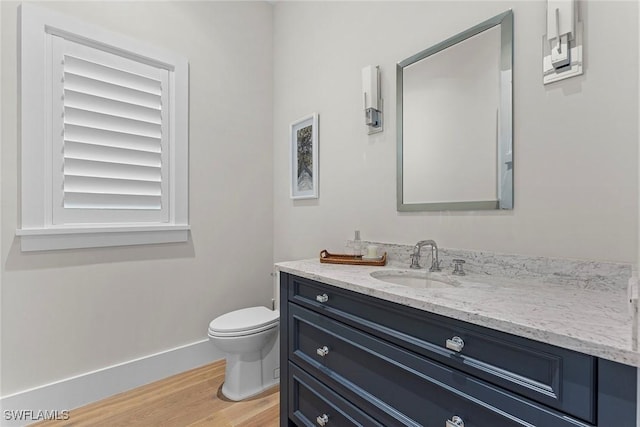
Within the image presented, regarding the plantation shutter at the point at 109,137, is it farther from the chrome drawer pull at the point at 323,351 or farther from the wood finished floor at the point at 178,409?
the chrome drawer pull at the point at 323,351

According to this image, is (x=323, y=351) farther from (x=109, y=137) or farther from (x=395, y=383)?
(x=109, y=137)

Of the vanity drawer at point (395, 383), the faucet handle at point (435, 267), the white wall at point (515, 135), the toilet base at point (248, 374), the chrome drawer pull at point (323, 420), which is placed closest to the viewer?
the vanity drawer at point (395, 383)

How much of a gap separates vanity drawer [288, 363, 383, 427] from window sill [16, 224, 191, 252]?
48.5 inches

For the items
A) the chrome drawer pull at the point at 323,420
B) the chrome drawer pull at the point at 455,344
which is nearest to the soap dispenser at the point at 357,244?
the chrome drawer pull at the point at 323,420

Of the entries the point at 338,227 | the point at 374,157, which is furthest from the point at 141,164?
the point at 374,157

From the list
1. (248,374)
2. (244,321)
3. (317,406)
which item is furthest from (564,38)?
(248,374)

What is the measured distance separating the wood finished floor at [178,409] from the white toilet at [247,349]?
0.07 meters

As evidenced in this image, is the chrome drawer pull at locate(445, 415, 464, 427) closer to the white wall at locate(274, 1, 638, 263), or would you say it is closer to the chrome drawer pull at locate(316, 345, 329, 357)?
the chrome drawer pull at locate(316, 345, 329, 357)

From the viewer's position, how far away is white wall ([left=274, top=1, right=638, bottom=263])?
39.1 inches

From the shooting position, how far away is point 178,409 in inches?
68.2

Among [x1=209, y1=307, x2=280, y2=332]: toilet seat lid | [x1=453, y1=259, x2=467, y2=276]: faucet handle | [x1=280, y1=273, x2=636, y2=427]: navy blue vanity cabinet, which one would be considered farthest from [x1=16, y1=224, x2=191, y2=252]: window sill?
[x1=453, y1=259, x2=467, y2=276]: faucet handle

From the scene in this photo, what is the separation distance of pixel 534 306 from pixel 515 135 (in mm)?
707

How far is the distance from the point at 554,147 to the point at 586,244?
1.19ft

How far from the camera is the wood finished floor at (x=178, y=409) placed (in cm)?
162
